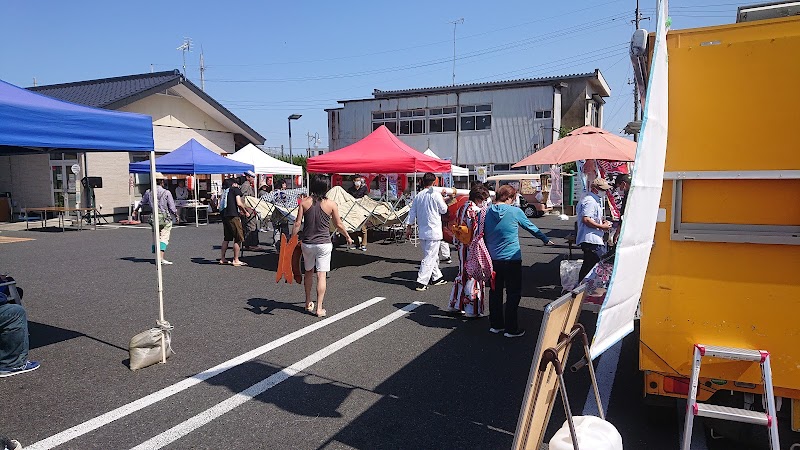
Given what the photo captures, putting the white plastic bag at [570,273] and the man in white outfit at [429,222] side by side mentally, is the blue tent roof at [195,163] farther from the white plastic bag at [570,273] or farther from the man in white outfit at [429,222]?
the white plastic bag at [570,273]

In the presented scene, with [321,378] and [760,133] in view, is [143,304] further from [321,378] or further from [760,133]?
[760,133]

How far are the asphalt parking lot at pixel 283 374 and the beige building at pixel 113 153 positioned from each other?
12836 mm

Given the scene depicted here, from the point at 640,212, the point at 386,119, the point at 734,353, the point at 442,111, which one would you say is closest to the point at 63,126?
the point at 640,212

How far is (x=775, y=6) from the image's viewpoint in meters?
2.89

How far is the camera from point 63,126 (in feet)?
14.3

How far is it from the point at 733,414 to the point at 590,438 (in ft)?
2.72

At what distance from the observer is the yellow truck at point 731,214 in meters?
2.60

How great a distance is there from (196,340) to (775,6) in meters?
A: 5.66

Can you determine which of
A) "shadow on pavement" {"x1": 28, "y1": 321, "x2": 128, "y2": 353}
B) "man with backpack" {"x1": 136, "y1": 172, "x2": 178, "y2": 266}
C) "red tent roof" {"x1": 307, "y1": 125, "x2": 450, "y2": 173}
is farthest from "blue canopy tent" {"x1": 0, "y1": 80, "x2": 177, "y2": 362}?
"red tent roof" {"x1": 307, "y1": 125, "x2": 450, "y2": 173}

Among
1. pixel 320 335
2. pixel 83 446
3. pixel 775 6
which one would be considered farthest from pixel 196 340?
pixel 775 6

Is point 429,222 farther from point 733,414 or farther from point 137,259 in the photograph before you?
point 137,259

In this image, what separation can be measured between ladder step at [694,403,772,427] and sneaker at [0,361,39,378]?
5266 millimetres

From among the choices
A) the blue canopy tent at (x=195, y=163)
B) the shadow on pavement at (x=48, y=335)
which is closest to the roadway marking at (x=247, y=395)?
the shadow on pavement at (x=48, y=335)

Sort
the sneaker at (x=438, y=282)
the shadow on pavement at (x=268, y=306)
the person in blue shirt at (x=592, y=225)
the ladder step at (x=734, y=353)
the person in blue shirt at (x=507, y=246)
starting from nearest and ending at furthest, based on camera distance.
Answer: the ladder step at (x=734, y=353) → the person in blue shirt at (x=507, y=246) → the person in blue shirt at (x=592, y=225) → the shadow on pavement at (x=268, y=306) → the sneaker at (x=438, y=282)
